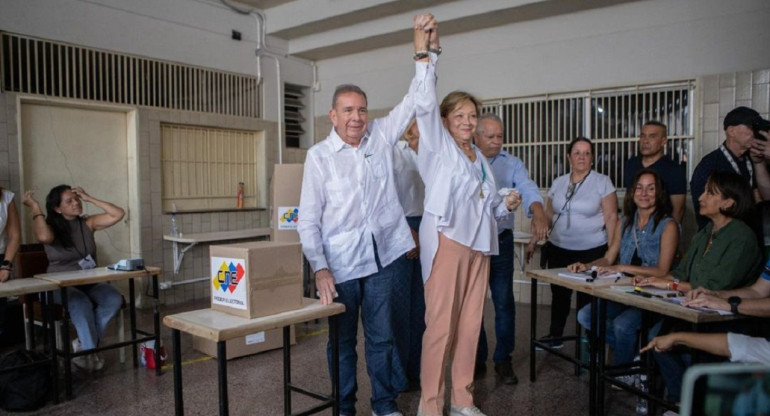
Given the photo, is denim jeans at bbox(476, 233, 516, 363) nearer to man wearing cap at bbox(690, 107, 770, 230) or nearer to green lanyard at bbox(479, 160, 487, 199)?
Result: green lanyard at bbox(479, 160, 487, 199)

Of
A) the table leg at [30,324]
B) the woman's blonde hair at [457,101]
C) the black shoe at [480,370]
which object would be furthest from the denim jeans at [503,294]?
the table leg at [30,324]

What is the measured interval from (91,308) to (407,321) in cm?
227

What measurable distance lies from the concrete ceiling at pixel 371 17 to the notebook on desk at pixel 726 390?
4.87 meters

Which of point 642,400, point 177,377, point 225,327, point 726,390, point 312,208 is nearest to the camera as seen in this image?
point 726,390

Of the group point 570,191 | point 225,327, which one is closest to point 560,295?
point 570,191

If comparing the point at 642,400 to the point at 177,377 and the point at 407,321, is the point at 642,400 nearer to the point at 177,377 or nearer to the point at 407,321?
the point at 407,321

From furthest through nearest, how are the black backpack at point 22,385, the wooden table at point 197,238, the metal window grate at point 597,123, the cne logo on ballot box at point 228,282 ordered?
the wooden table at point 197,238
the metal window grate at point 597,123
the black backpack at point 22,385
the cne logo on ballot box at point 228,282

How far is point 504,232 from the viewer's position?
3309mm

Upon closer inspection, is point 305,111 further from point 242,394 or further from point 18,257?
point 242,394

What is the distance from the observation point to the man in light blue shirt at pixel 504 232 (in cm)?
328

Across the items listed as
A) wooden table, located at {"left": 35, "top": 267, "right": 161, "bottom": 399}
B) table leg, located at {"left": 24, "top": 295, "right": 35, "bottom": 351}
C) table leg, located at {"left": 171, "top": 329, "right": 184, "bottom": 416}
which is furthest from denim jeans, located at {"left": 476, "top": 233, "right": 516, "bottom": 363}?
table leg, located at {"left": 24, "top": 295, "right": 35, "bottom": 351}

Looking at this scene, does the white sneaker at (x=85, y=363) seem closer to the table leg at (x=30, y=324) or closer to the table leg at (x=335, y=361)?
the table leg at (x=30, y=324)

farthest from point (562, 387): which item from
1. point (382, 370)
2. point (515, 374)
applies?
point (382, 370)

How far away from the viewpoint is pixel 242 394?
130 inches
